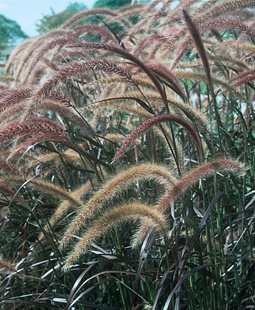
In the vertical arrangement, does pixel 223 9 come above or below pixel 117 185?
above

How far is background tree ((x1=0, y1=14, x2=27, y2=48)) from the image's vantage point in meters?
18.9

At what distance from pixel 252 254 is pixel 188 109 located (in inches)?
22.9

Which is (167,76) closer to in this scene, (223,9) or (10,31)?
(223,9)

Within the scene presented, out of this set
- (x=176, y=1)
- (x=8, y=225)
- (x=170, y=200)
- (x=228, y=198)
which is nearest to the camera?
(x=170, y=200)

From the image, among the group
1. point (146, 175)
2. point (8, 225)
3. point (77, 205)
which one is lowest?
point (8, 225)

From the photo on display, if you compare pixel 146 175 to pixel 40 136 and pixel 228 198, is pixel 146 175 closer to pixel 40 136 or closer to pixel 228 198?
pixel 40 136

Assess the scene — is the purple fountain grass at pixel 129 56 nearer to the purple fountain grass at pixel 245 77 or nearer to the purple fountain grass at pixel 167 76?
the purple fountain grass at pixel 167 76

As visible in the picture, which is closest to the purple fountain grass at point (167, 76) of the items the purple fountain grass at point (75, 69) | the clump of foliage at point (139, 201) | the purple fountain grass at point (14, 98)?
the clump of foliage at point (139, 201)

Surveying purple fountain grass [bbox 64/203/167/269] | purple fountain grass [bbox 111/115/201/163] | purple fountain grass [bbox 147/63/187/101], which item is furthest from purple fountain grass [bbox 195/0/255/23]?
purple fountain grass [bbox 64/203/167/269]

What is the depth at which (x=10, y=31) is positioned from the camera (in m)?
19.6

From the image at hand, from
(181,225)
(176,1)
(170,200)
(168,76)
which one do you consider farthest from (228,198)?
(176,1)

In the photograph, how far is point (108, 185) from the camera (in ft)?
8.14

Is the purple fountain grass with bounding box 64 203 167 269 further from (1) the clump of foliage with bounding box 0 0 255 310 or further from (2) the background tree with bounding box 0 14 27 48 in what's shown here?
(2) the background tree with bounding box 0 14 27 48

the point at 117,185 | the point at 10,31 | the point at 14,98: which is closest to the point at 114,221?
the point at 117,185
